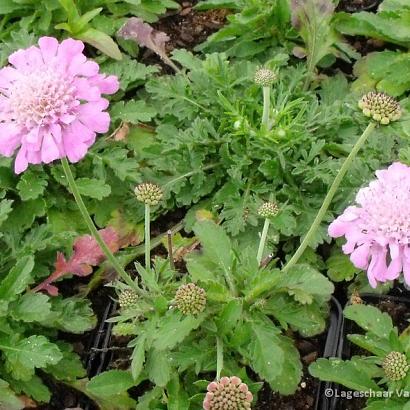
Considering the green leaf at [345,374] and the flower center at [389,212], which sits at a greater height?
the flower center at [389,212]

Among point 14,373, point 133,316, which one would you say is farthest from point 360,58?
point 14,373

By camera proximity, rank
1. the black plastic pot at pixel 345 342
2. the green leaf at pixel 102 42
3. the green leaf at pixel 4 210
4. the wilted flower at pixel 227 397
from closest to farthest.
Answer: the wilted flower at pixel 227 397
the black plastic pot at pixel 345 342
the green leaf at pixel 4 210
the green leaf at pixel 102 42

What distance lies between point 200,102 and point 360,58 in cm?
81

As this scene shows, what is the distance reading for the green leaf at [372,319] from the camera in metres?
2.06

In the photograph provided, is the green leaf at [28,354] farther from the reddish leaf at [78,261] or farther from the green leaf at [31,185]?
the green leaf at [31,185]

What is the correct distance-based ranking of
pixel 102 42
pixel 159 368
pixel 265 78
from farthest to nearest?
pixel 102 42
pixel 265 78
pixel 159 368

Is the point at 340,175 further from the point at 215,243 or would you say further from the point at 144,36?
the point at 144,36

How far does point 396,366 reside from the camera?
1.88 metres

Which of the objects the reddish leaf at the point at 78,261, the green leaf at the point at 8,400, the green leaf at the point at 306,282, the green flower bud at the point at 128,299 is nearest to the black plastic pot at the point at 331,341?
the green leaf at the point at 306,282

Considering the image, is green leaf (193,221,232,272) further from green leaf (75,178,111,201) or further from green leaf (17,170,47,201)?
green leaf (17,170,47,201)

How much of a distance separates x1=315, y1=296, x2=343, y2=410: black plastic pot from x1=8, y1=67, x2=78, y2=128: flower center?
4.07 feet

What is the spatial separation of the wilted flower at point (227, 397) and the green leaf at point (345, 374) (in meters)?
0.45

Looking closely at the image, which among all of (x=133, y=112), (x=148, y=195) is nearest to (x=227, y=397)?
(x=148, y=195)

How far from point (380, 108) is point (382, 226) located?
0.29 m
